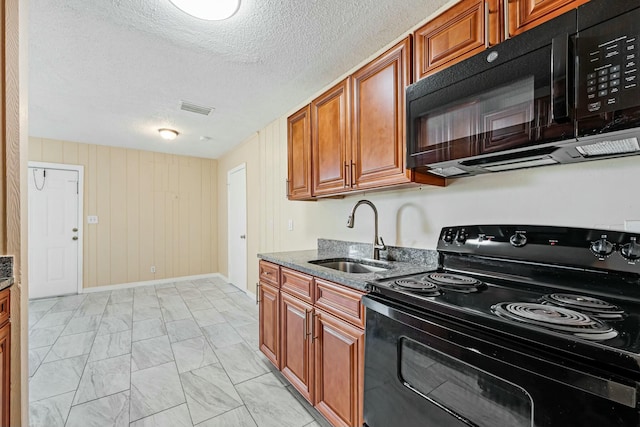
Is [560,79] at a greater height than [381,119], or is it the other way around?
[381,119]

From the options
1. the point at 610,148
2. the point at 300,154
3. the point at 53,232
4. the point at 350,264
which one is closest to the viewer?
the point at 610,148

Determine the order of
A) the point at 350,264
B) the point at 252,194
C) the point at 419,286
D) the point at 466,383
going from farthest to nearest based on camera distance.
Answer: the point at 252,194 < the point at 350,264 < the point at 419,286 < the point at 466,383

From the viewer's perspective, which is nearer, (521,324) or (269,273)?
(521,324)

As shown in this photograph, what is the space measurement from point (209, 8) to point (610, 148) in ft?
6.41

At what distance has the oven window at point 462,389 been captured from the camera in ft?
2.52

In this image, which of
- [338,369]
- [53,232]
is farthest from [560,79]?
[53,232]

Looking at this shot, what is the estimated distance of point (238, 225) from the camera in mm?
4746

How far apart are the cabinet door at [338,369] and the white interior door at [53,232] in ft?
15.4

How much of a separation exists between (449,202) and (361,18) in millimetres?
1236

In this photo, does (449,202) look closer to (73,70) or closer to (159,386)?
(159,386)

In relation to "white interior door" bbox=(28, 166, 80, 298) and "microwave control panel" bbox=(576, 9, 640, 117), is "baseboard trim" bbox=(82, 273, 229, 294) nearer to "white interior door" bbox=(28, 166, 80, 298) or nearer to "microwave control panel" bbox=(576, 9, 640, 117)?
"white interior door" bbox=(28, 166, 80, 298)

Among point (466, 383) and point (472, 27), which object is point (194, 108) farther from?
point (466, 383)

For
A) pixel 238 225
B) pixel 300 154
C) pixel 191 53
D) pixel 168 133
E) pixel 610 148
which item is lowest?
pixel 238 225

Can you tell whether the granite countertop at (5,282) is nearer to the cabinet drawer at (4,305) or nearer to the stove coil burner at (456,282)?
the cabinet drawer at (4,305)
